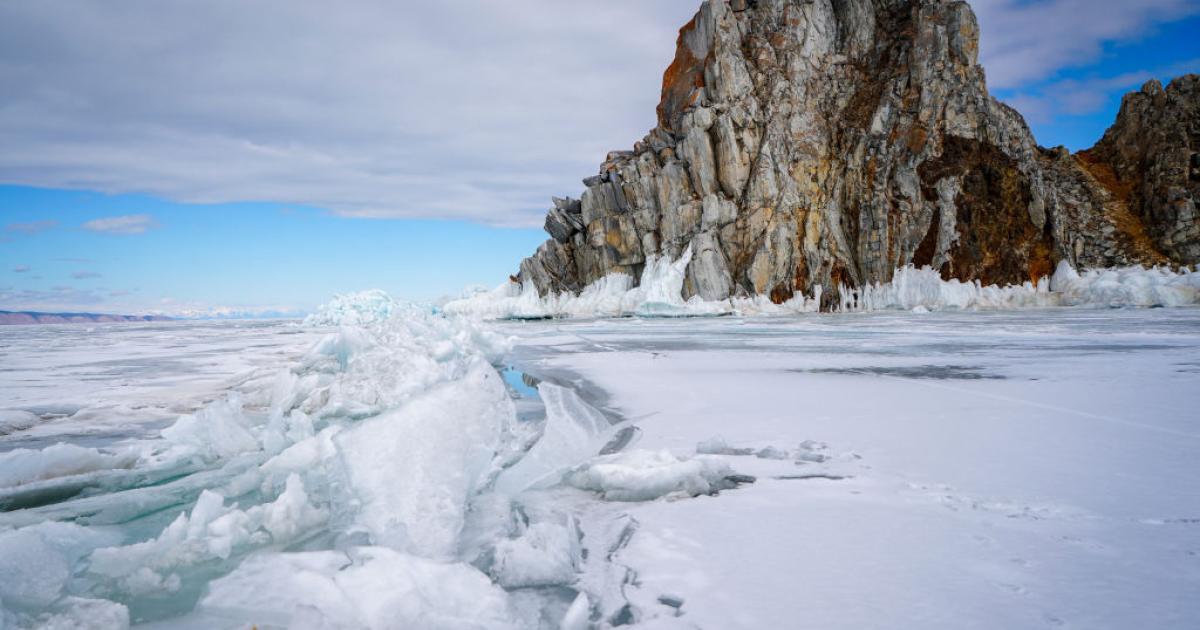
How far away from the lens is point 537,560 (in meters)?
2.04

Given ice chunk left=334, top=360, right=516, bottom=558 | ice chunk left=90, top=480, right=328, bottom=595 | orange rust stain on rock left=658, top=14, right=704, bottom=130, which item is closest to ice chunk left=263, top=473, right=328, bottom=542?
ice chunk left=90, top=480, right=328, bottom=595

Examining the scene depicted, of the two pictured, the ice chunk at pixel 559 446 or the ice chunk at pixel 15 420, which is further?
the ice chunk at pixel 15 420

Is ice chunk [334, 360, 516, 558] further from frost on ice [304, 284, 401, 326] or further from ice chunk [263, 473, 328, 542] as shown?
frost on ice [304, 284, 401, 326]

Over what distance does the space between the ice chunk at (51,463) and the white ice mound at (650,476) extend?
265cm

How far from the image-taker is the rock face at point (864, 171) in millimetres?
38094

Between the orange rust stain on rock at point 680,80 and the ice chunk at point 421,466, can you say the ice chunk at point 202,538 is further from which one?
the orange rust stain on rock at point 680,80

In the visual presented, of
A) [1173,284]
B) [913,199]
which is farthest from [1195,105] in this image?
[913,199]

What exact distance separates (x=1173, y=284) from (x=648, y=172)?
30.8 m

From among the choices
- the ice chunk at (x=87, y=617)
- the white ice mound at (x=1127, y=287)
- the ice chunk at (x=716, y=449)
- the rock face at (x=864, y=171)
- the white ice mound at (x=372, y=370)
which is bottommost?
the ice chunk at (x=716, y=449)

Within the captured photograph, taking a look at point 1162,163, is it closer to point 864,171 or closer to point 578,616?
point 864,171

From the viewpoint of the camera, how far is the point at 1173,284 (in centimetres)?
3231

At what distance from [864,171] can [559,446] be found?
42675 millimetres

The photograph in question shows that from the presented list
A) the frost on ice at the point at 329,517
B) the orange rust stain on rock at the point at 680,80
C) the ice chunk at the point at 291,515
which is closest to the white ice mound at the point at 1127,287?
the orange rust stain on rock at the point at 680,80

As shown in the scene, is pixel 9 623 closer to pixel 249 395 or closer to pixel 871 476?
pixel 871 476
